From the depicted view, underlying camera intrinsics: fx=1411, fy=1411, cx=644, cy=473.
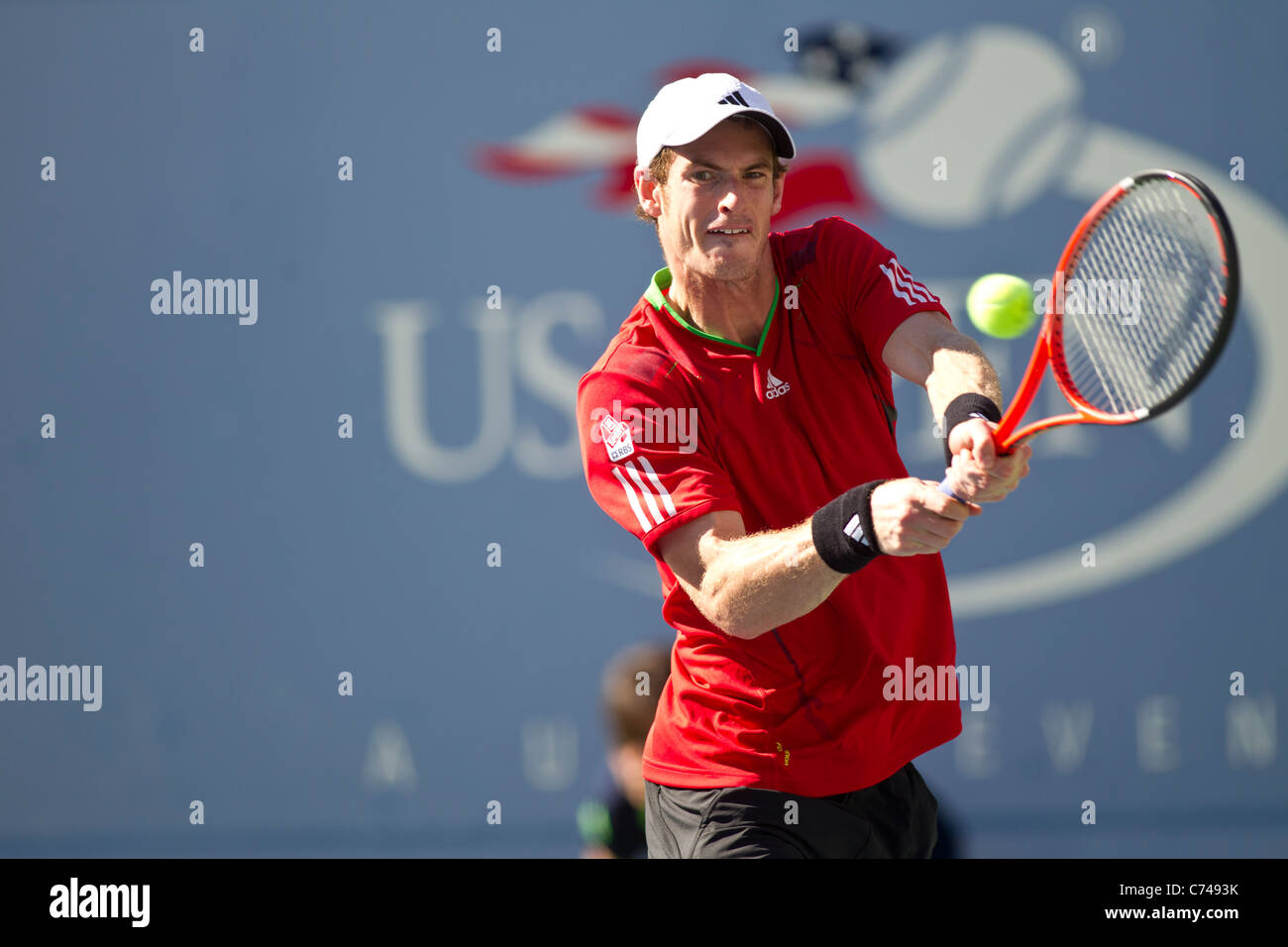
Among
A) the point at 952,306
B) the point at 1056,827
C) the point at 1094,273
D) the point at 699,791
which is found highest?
the point at 952,306

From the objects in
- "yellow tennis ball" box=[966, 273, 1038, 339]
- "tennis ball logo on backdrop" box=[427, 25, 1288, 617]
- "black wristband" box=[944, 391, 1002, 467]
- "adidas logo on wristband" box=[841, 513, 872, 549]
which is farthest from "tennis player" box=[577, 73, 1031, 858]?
"tennis ball logo on backdrop" box=[427, 25, 1288, 617]

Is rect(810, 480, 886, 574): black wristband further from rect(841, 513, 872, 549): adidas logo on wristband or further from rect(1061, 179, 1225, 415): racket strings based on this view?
rect(1061, 179, 1225, 415): racket strings

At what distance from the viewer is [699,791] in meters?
2.77

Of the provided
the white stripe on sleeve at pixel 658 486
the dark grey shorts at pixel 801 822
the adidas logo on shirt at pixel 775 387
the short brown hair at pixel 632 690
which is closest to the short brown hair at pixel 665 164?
the adidas logo on shirt at pixel 775 387

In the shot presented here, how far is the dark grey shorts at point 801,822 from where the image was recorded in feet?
8.77

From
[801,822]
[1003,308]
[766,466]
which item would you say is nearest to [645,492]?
[766,466]

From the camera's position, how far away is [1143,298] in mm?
2447

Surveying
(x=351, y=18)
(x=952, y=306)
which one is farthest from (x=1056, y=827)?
(x=351, y=18)

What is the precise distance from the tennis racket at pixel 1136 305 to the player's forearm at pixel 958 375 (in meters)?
0.08

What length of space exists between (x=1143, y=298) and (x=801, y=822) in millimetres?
1147

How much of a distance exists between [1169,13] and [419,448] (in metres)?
2.99

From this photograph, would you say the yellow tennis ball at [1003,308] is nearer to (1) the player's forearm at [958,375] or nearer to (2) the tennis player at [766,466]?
(2) the tennis player at [766,466]

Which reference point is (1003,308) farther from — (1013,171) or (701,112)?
(1013,171)

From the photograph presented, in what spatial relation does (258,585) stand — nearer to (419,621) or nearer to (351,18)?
(419,621)
